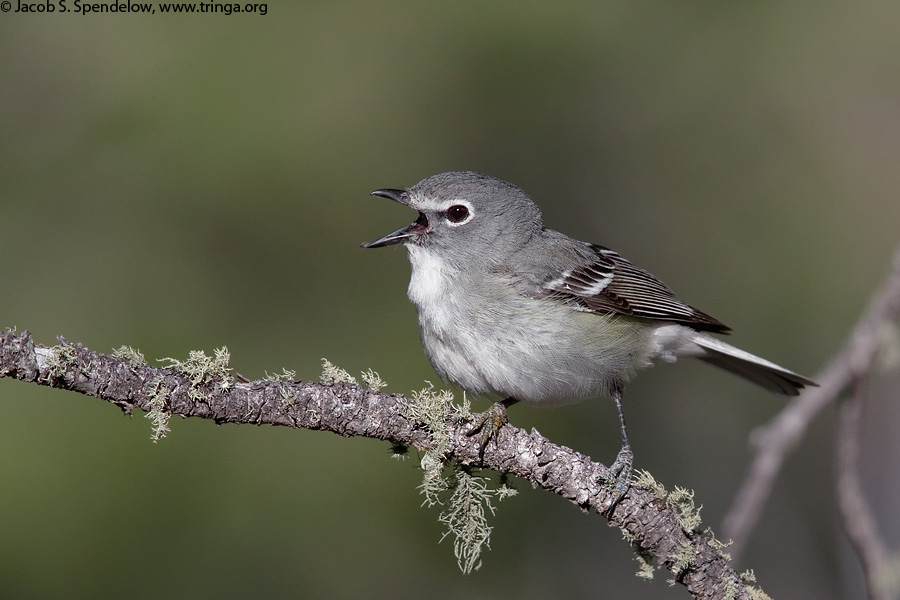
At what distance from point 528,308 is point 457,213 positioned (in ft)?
2.82

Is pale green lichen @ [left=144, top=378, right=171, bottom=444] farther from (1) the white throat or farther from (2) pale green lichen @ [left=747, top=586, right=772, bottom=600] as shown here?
(2) pale green lichen @ [left=747, top=586, right=772, bottom=600]

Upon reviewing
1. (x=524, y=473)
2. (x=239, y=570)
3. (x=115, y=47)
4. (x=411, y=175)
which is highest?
(x=115, y=47)

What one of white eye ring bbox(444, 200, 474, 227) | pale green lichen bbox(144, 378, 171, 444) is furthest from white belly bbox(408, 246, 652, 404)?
pale green lichen bbox(144, 378, 171, 444)

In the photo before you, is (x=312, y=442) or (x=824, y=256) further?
(x=824, y=256)

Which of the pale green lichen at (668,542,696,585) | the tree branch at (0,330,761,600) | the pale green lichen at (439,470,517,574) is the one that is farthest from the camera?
the pale green lichen at (439,470,517,574)

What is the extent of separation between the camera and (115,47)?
5387 mm

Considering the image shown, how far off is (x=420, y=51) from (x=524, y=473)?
396 cm

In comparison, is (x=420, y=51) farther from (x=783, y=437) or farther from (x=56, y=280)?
(x=783, y=437)

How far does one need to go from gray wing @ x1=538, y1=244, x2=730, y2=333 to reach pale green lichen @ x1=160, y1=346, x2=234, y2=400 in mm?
2107

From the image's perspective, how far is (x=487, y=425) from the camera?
121 inches

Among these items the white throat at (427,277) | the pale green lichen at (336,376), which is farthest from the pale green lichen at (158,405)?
the white throat at (427,277)

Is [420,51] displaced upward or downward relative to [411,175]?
upward

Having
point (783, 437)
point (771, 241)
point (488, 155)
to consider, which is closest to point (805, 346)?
point (771, 241)

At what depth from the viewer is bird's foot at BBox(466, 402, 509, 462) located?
3043mm
